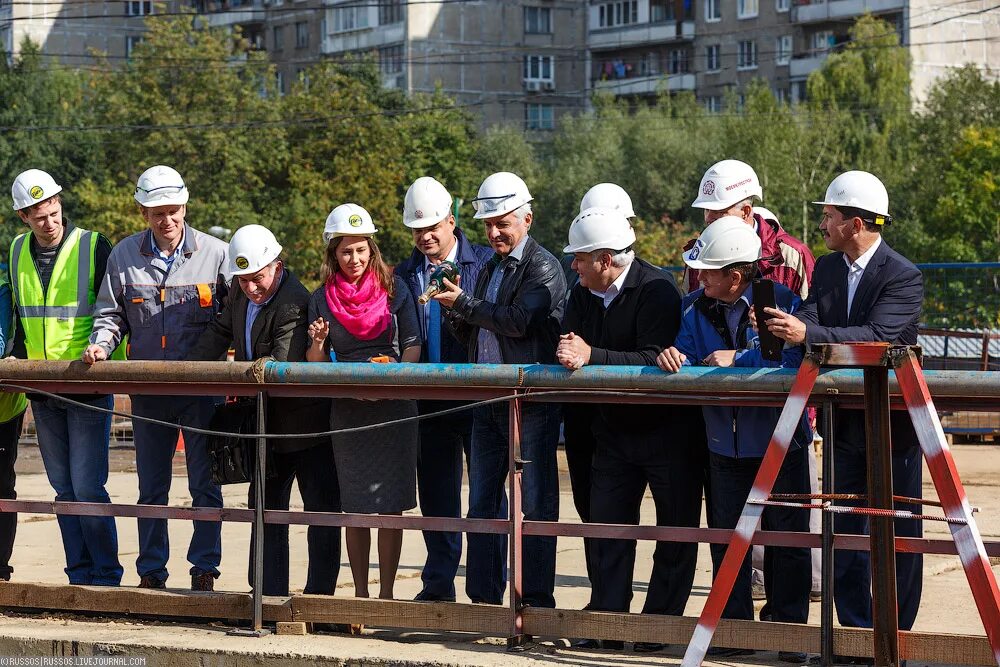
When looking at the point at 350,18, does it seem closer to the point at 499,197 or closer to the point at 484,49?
the point at 484,49

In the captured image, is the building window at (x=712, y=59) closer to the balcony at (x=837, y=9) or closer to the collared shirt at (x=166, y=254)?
the balcony at (x=837, y=9)

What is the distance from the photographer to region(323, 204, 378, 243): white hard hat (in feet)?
21.5

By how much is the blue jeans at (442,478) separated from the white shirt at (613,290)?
113 centimetres

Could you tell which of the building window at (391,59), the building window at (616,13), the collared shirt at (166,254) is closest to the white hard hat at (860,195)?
the collared shirt at (166,254)

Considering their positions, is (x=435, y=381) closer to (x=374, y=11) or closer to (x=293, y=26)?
(x=374, y=11)

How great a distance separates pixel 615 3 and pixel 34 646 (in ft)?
269

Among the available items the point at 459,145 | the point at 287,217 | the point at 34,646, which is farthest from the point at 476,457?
the point at 459,145

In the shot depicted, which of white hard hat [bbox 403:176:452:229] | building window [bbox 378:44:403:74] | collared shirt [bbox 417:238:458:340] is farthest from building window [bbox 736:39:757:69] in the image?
white hard hat [bbox 403:176:452:229]

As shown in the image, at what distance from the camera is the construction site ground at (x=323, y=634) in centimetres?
545

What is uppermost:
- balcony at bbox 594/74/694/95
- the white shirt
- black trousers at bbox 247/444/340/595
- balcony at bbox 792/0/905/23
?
balcony at bbox 792/0/905/23

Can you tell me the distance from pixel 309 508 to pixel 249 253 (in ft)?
3.75

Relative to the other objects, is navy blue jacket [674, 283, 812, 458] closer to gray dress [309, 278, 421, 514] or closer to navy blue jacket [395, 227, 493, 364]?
gray dress [309, 278, 421, 514]

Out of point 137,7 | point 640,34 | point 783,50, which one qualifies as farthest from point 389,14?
point 137,7

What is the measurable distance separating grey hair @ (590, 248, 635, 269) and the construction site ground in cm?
146
